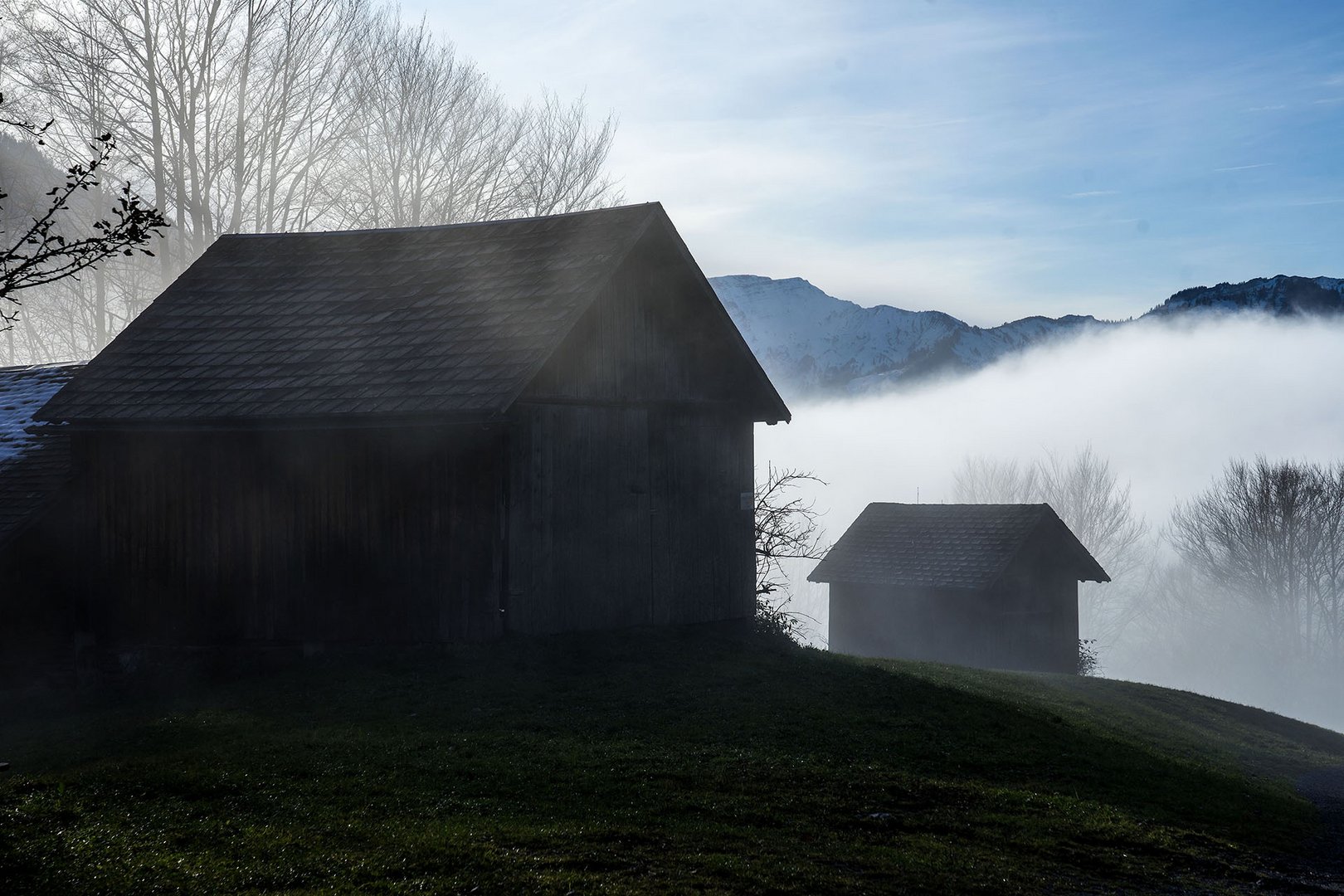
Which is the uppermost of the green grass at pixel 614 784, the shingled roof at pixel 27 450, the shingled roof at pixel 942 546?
the shingled roof at pixel 27 450

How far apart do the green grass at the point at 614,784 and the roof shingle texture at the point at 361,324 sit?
171 inches

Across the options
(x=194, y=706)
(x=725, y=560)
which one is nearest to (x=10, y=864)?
(x=194, y=706)

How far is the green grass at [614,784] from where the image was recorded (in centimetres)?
952

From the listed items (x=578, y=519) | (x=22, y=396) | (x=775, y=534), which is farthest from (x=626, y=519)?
(x=775, y=534)

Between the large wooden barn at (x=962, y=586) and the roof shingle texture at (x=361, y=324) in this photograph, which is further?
the large wooden barn at (x=962, y=586)

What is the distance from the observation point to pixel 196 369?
20375mm

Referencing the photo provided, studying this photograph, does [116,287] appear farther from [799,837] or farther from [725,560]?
[799,837]

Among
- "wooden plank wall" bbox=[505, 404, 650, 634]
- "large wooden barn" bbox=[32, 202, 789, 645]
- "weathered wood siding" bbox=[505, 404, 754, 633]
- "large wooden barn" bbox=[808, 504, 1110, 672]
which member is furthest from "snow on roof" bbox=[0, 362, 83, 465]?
"large wooden barn" bbox=[808, 504, 1110, 672]

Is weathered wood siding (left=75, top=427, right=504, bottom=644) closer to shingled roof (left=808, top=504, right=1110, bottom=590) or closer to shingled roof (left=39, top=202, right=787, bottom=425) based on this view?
shingled roof (left=39, top=202, right=787, bottom=425)

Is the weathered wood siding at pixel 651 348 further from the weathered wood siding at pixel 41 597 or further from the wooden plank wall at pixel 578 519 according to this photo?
the weathered wood siding at pixel 41 597

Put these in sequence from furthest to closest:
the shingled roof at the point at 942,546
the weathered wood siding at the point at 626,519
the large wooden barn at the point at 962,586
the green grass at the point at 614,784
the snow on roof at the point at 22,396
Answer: the shingled roof at the point at 942,546
the large wooden barn at the point at 962,586
the snow on roof at the point at 22,396
the weathered wood siding at the point at 626,519
the green grass at the point at 614,784

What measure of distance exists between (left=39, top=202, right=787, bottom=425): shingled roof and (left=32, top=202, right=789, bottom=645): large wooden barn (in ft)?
0.16

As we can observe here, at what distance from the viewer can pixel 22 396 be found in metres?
24.6

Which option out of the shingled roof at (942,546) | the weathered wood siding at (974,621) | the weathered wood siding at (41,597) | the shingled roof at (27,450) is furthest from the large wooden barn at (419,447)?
the shingled roof at (942,546)
